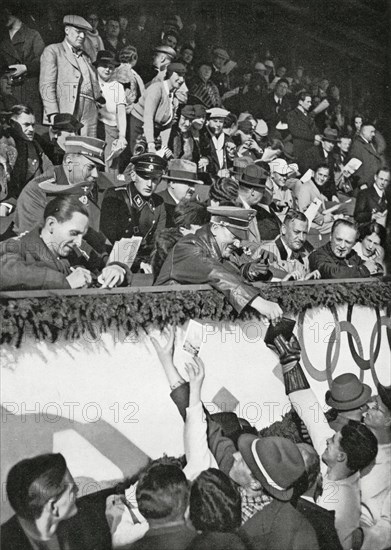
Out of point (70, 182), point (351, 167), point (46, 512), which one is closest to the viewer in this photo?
point (46, 512)

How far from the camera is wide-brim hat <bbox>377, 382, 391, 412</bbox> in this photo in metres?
3.64

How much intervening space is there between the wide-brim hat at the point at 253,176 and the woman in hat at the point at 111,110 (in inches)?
24.2

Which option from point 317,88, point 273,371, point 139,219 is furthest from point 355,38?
point 273,371

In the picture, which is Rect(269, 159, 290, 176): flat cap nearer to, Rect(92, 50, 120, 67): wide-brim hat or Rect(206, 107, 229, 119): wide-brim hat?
Rect(206, 107, 229, 119): wide-brim hat

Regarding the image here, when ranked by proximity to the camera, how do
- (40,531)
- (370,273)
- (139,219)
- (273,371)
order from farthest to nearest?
(370,273) → (273,371) → (139,219) → (40,531)

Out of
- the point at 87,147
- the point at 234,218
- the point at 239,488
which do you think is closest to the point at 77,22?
the point at 87,147

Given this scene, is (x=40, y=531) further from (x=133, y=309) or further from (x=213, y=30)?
(x=213, y=30)

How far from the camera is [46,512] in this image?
2.97m

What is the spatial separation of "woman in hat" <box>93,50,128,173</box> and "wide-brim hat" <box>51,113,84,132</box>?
0.12 metres

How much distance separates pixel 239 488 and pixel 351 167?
68.7 inches

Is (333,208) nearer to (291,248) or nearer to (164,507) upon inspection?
(291,248)

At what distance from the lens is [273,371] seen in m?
3.40

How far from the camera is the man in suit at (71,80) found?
3.02m

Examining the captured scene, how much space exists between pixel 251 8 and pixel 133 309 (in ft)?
5.21
